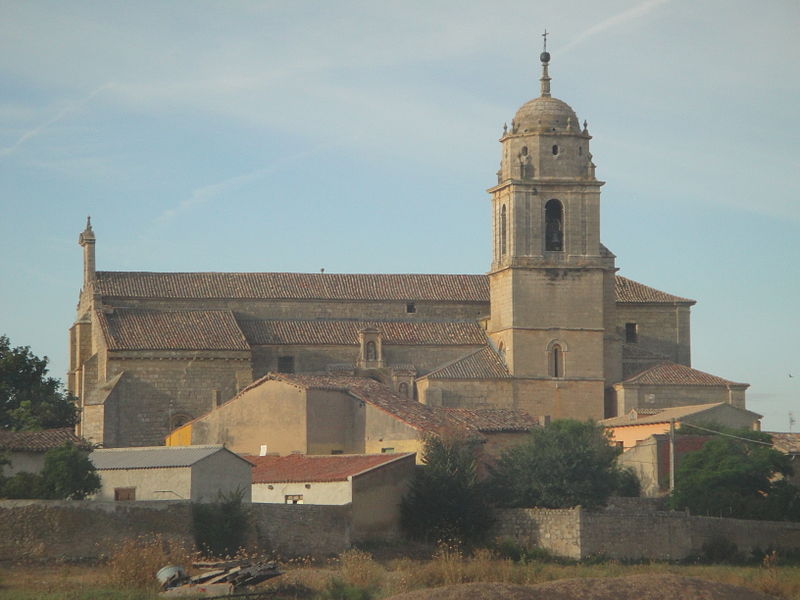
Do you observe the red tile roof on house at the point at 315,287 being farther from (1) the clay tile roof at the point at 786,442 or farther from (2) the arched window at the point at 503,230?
(1) the clay tile roof at the point at 786,442

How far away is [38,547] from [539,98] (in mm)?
30335

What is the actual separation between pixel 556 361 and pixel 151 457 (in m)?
21.2

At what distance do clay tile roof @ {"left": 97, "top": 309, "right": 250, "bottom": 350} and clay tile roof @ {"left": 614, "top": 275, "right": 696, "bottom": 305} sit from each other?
1323 cm

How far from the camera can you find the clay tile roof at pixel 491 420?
43719 mm

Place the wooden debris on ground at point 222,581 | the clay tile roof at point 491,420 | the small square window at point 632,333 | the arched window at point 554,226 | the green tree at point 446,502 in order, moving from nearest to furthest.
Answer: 1. the wooden debris on ground at point 222,581
2. the green tree at point 446,502
3. the clay tile roof at point 491,420
4. the arched window at point 554,226
5. the small square window at point 632,333

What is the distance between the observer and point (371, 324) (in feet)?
185

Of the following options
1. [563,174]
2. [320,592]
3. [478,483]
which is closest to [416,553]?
[478,483]

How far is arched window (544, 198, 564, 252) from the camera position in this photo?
181 ft

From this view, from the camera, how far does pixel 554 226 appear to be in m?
55.5

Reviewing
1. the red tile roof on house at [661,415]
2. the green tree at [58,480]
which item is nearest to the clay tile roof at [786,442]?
the red tile roof on house at [661,415]

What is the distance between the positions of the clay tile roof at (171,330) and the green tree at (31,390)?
8.40ft

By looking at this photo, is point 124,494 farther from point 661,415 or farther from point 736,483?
point 661,415

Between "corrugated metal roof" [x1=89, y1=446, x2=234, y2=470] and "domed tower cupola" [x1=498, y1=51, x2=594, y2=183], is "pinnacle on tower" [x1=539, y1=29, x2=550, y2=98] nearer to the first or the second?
"domed tower cupola" [x1=498, y1=51, x2=594, y2=183]

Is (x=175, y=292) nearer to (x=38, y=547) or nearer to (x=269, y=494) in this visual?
(x=269, y=494)
